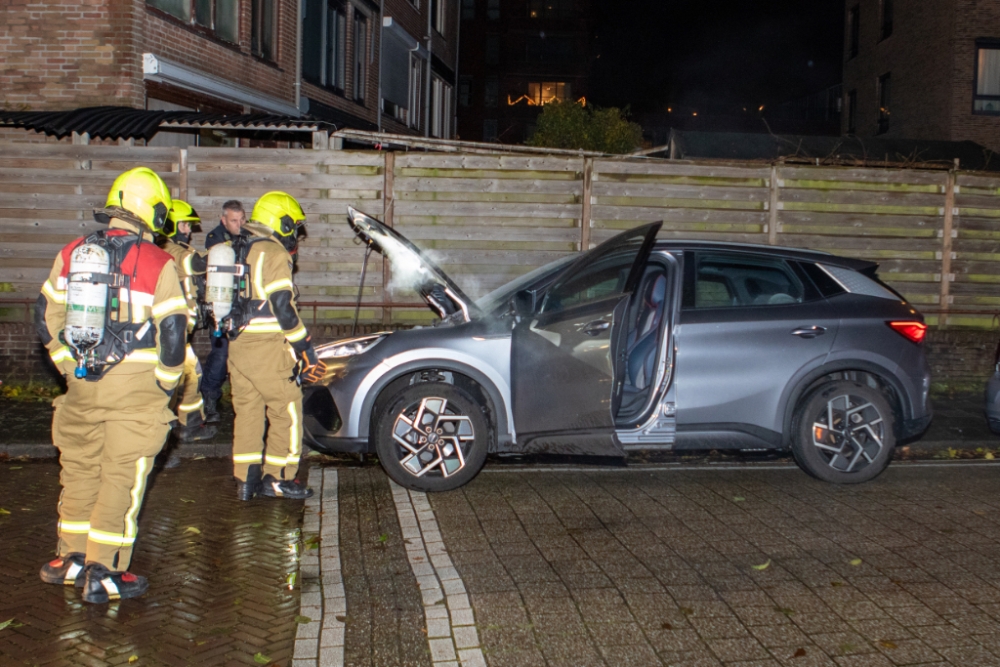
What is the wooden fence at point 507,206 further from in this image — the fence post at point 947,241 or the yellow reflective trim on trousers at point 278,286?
the yellow reflective trim on trousers at point 278,286

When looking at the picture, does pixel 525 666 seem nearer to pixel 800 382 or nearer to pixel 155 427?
pixel 155 427

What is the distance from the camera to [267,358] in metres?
6.46

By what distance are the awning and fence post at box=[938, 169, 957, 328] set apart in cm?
736

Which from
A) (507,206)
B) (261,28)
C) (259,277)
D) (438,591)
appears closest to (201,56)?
(261,28)

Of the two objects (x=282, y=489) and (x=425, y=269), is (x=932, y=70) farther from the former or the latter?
(x=282, y=489)

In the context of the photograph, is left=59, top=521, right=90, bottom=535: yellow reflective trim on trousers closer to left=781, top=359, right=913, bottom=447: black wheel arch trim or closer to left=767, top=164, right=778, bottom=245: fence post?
left=781, top=359, right=913, bottom=447: black wheel arch trim

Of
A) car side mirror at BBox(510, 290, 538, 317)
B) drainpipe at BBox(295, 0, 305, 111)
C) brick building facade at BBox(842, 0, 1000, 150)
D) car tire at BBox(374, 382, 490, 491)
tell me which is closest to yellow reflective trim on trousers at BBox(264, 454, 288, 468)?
car tire at BBox(374, 382, 490, 491)

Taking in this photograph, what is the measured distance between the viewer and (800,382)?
6.92 meters

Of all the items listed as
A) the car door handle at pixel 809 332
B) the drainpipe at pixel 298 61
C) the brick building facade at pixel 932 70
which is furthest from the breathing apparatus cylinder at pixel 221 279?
the brick building facade at pixel 932 70

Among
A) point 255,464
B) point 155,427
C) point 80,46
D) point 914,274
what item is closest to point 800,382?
point 255,464

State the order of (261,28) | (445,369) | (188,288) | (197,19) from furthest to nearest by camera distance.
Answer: (261,28), (197,19), (188,288), (445,369)

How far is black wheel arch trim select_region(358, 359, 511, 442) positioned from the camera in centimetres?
671

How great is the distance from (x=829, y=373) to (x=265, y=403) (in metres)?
3.93

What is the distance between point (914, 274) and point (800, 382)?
228 inches
